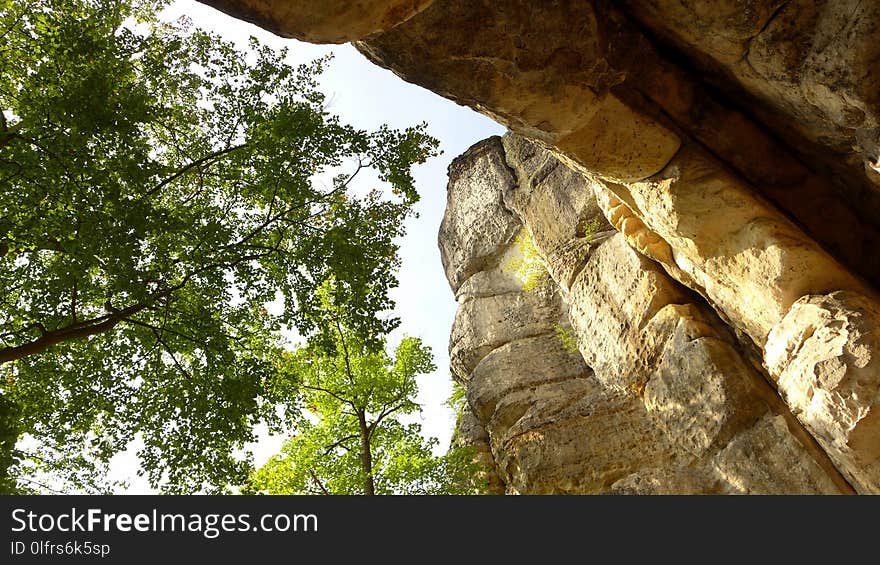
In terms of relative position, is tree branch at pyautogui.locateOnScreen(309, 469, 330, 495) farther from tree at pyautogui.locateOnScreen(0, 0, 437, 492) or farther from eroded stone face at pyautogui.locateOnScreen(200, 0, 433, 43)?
eroded stone face at pyautogui.locateOnScreen(200, 0, 433, 43)

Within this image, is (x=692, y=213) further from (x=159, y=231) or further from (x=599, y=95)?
(x=159, y=231)

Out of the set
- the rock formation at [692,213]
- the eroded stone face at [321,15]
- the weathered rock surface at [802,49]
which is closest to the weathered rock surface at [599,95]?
the rock formation at [692,213]

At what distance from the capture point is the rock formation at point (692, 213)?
19.5 ft

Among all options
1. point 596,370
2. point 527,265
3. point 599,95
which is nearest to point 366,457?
point 596,370

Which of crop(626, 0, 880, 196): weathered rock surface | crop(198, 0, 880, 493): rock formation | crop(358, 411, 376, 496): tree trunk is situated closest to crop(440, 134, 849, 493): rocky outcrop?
crop(198, 0, 880, 493): rock formation

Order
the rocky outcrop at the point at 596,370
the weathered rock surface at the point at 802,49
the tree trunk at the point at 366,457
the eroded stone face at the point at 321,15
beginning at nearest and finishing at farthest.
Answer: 1. the eroded stone face at the point at 321,15
2. the weathered rock surface at the point at 802,49
3. the rocky outcrop at the point at 596,370
4. the tree trunk at the point at 366,457

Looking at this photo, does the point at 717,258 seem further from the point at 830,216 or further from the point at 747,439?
the point at 747,439

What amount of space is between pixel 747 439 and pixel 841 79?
5.76 meters

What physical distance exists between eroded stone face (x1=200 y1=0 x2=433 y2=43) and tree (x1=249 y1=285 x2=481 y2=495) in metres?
11.5

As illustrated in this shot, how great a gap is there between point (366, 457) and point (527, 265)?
747 cm

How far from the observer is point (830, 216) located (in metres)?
8.61

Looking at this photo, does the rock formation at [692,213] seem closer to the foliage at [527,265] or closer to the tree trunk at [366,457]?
the foliage at [527,265]

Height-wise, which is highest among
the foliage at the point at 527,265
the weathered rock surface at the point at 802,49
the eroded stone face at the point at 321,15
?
the foliage at the point at 527,265
